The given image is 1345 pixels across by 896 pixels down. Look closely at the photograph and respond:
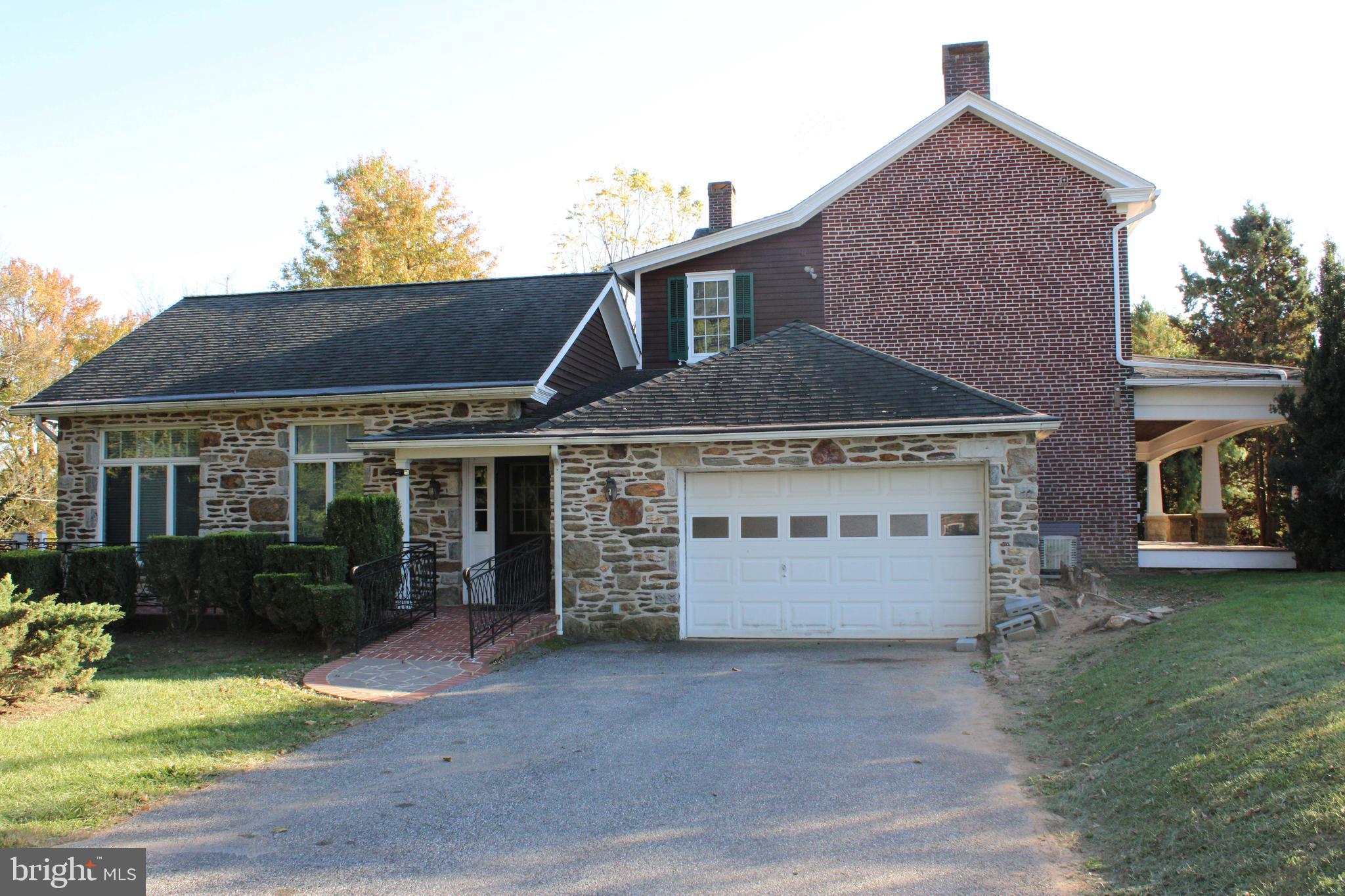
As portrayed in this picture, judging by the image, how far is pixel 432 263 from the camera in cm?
3341

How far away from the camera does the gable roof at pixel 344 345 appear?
48.9ft

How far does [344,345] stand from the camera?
53.7 ft

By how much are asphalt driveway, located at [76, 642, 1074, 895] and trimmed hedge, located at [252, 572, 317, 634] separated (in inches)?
113

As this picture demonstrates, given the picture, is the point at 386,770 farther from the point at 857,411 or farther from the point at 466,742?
the point at 857,411

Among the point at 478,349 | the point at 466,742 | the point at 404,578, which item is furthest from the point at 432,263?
the point at 466,742

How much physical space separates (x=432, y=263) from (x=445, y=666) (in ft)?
83.0

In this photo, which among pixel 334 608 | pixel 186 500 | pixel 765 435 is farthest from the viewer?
pixel 186 500

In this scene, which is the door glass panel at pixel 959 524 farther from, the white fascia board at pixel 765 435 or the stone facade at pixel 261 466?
the stone facade at pixel 261 466

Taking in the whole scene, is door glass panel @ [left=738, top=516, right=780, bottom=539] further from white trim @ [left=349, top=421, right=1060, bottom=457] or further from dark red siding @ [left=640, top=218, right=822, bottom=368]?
dark red siding @ [left=640, top=218, right=822, bottom=368]

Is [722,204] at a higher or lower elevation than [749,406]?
higher

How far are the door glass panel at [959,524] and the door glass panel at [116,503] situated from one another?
12.6m

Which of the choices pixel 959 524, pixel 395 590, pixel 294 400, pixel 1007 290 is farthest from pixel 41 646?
pixel 1007 290

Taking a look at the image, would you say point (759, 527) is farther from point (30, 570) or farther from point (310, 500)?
point (30, 570)

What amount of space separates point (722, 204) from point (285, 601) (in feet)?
40.3
